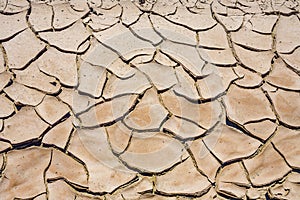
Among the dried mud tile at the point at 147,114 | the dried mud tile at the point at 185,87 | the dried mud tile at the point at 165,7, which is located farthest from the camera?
the dried mud tile at the point at 165,7

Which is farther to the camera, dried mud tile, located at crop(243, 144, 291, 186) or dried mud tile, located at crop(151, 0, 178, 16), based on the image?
dried mud tile, located at crop(151, 0, 178, 16)

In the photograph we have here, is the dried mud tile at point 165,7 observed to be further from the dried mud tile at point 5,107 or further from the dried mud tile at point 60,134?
the dried mud tile at point 5,107

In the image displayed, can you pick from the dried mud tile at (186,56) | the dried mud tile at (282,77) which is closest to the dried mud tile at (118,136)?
the dried mud tile at (186,56)

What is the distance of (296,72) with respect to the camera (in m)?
2.57

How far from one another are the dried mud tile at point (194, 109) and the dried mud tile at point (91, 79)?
34cm

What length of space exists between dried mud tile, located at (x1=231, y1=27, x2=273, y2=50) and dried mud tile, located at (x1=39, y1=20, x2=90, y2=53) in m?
0.86

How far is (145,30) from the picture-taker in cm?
265

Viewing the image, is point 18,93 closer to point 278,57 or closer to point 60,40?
point 60,40

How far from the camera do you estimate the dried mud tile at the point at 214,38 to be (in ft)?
8.61

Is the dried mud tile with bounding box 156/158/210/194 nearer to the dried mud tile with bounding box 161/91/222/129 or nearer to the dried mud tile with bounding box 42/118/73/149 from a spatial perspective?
the dried mud tile with bounding box 161/91/222/129

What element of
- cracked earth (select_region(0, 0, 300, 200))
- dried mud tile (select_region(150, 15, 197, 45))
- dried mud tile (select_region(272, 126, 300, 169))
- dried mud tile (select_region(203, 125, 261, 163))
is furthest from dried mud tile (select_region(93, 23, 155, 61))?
dried mud tile (select_region(272, 126, 300, 169))

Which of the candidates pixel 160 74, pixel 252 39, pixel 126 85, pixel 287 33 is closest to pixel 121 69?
pixel 126 85

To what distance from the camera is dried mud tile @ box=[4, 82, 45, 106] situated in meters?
2.38

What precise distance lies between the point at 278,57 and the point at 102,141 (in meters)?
1.10
